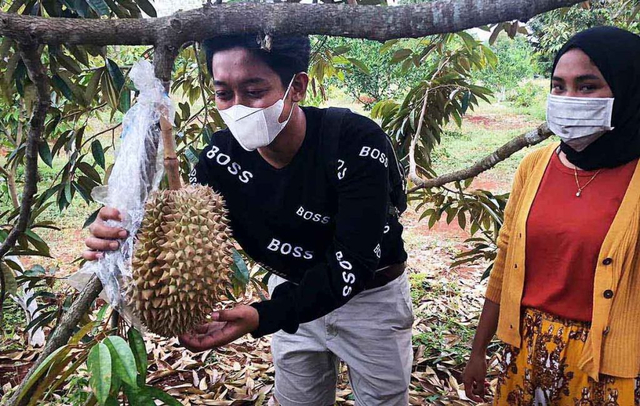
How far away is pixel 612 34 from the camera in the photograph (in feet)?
4.26

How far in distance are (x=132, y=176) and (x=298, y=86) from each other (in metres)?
0.50

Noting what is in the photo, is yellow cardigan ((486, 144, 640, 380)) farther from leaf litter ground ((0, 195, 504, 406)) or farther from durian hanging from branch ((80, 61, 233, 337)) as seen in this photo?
leaf litter ground ((0, 195, 504, 406))

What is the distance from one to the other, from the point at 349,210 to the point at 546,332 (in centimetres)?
65

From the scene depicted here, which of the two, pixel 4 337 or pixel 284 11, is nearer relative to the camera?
pixel 284 11

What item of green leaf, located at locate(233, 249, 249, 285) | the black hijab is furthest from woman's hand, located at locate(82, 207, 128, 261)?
the black hijab

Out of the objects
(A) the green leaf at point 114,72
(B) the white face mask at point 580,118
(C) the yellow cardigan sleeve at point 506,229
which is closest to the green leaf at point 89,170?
(A) the green leaf at point 114,72

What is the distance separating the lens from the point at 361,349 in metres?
1.54

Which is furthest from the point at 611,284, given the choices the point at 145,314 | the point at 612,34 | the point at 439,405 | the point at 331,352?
the point at 439,405

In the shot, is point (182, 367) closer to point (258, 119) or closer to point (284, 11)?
point (258, 119)

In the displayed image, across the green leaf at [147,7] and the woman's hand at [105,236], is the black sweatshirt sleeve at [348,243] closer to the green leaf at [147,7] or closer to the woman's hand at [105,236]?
the woman's hand at [105,236]

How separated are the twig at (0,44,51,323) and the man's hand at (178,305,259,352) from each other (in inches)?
19.4

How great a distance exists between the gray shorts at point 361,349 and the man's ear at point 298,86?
0.63 meters

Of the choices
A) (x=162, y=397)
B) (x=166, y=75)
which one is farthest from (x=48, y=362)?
(x=166, y=75)

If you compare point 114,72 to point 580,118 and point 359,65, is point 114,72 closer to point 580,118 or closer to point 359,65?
point 359,65
